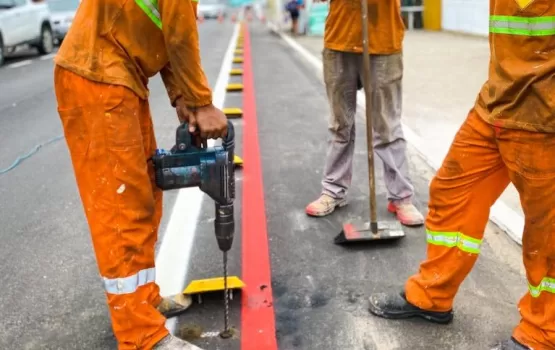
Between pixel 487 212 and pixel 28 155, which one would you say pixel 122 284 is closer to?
pixel 487 212

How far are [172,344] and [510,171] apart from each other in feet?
5.23

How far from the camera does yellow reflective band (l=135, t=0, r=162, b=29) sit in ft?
7.62

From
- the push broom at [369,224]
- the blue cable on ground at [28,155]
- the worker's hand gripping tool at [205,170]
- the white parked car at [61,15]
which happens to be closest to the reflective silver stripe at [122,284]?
the worker's hand gripping tool at [205,170]

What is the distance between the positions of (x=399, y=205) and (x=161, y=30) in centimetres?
232

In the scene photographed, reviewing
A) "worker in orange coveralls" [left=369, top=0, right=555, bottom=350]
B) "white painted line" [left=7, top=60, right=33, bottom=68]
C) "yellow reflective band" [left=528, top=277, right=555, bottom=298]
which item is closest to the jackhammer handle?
"worker in orange coveralls" [left=369, top=0, right=555, bottom=350]

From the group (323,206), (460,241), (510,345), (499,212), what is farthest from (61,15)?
(510,345)

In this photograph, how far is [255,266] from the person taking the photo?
3.57 metres

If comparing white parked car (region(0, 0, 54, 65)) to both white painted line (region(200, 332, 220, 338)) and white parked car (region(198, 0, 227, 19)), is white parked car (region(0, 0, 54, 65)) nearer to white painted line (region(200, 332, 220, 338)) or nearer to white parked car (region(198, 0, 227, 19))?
white painted line (region(200, 332, 220, 338))

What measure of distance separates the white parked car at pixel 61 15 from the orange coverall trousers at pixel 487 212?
657 inches

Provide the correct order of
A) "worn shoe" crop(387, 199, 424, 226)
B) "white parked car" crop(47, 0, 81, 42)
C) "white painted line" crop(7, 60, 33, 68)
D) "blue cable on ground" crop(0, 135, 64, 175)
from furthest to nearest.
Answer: "white parked car" crop(47, 0, 81, 42)
"white painted line" crop(7, 60, 33, 68)
"blue cable on ground" crop(0, 135, 64, 175)
"worn shoe" crop(387, 199, 424, 226)

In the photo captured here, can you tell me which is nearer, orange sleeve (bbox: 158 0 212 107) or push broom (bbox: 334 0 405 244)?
orange sleeve (bbox: 158 0 212 107)

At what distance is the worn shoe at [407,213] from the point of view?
4066 mm

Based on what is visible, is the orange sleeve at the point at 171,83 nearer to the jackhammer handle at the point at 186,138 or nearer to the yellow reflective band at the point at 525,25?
the jackhammer handle at the point at 186,138

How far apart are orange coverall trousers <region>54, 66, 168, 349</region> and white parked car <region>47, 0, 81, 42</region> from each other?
16.3 m
